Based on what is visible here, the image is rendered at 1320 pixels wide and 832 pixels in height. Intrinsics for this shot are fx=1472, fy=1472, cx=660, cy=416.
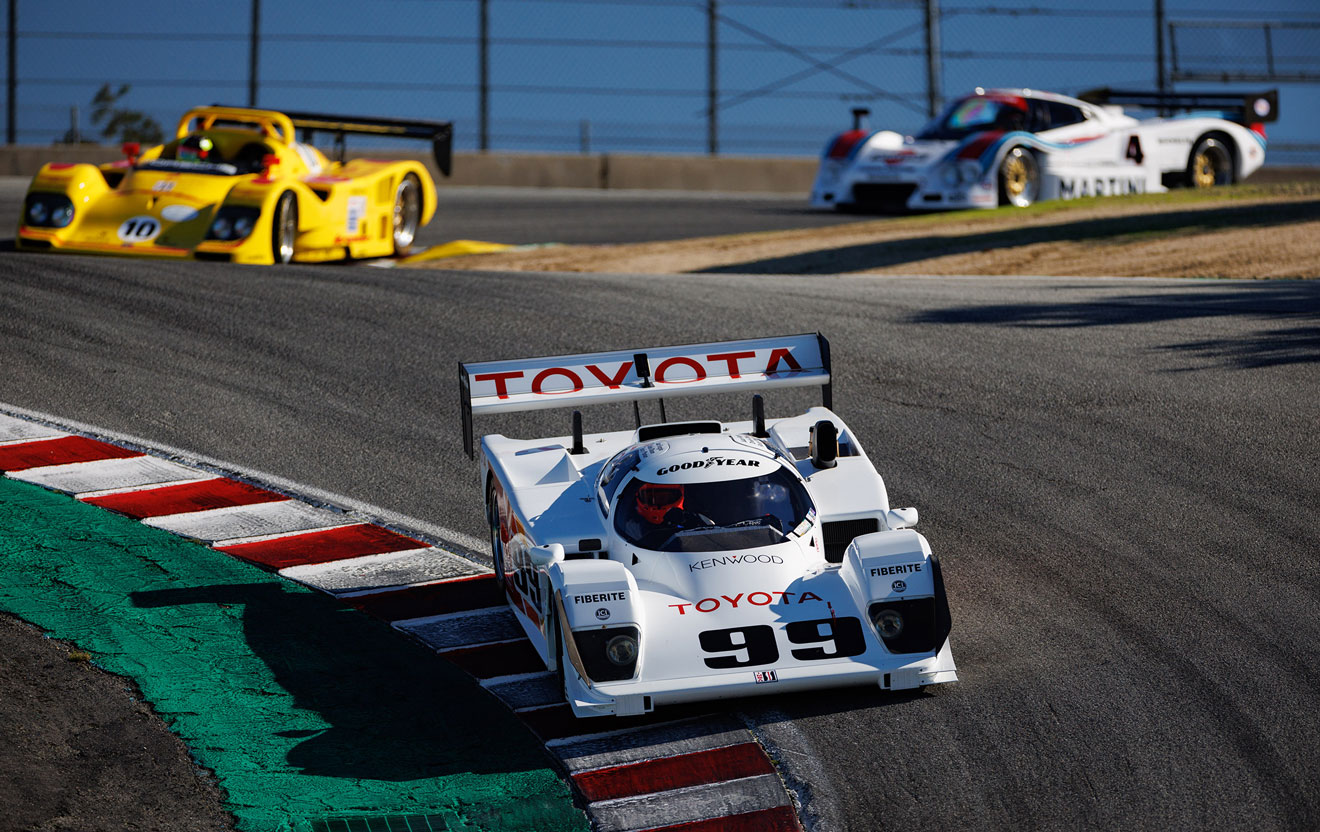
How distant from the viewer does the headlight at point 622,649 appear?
19.0 ft

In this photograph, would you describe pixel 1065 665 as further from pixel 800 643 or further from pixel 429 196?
pixel 429 196

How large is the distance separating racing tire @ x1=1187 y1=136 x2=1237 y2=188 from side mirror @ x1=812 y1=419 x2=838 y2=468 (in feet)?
55.4

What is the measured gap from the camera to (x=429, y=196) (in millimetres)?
17578

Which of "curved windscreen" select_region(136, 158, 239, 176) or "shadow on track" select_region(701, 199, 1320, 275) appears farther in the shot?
"shadow on track" select_region(701, 199, 1320, 275)

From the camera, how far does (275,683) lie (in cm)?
628

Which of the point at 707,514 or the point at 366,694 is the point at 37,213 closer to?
the point at 366,694

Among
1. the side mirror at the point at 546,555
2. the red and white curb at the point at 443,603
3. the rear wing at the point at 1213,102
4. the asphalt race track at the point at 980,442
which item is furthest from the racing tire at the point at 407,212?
the side mirror at the point at 546,555

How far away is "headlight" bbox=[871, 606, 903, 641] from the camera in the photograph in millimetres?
5969

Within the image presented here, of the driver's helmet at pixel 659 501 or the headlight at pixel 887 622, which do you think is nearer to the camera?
the headlight at pixel 887 622

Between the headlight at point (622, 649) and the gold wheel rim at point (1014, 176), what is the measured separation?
51.4ft

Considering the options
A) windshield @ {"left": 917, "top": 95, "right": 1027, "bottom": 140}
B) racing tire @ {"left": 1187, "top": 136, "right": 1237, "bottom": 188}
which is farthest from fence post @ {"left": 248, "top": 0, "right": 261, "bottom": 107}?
racing tire @ {"left": 1187, "top": 136, "right": 1237, "bottom": 188}

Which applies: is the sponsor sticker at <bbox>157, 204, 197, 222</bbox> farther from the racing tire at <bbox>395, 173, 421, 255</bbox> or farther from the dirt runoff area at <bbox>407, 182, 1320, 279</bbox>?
the dirt runoff area at <bbox>407, 182, 1320, 279</bbox>

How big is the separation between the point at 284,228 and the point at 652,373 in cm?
873

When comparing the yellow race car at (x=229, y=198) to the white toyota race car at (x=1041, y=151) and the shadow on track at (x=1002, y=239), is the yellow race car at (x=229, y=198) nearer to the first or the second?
the shadow on track at (x=1002, y=239)
